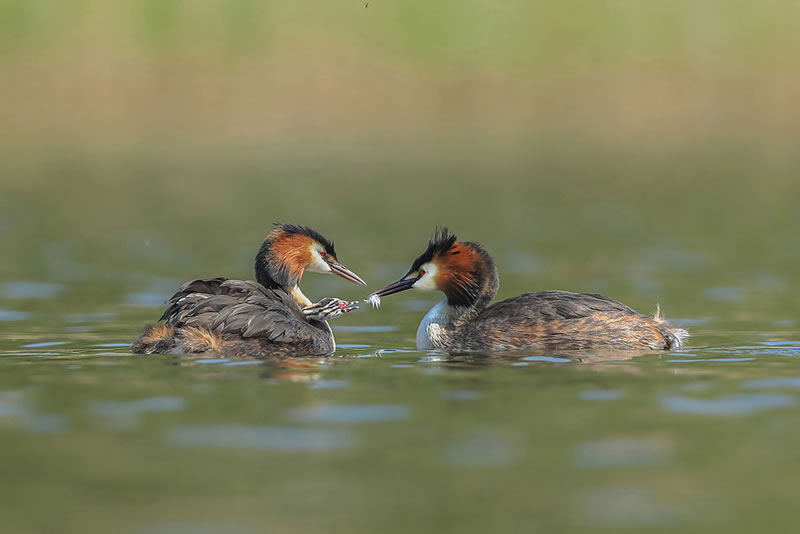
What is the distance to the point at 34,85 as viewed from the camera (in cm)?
6531

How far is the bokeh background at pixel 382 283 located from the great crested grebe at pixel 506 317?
568mm

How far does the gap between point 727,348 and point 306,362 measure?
3393 millimetres

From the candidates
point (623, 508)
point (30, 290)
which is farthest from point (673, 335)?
point (30, 290)

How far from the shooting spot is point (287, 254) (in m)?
12.6

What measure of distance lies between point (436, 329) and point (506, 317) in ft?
2.05

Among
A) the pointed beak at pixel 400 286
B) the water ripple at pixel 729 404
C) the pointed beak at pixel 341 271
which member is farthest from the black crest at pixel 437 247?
the water ripple at pixel 729 404

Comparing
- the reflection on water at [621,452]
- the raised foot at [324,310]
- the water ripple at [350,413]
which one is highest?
the raised foot at [324,310]

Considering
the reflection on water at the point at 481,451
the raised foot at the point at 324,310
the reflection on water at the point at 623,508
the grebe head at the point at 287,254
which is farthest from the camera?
the grebe head at the point at 287,254

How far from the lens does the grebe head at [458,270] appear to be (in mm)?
12734

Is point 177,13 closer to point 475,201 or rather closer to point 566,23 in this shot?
point 566,23

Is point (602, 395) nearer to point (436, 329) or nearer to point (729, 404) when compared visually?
point (729, 404)

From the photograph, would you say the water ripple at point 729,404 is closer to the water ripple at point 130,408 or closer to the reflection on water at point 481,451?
the reflection on water at point 481,451

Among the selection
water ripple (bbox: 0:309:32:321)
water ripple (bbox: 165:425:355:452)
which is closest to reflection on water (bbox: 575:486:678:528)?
water ripple (bbox: 165:425:355:452)

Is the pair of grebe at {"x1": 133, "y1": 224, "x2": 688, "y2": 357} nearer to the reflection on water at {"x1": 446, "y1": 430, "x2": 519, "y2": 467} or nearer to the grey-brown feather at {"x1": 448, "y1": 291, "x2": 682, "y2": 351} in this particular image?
the grey-brown feather at {"x1": 448, "y1": 291, "x2": 682, "y2": 351}
